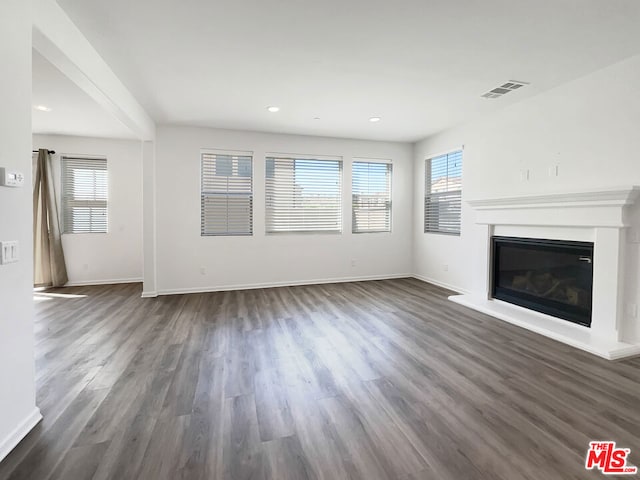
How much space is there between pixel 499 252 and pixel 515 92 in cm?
204

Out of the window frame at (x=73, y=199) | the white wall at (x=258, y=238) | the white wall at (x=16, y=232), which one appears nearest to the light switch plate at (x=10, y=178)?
the white wall at (x=16, y=232)

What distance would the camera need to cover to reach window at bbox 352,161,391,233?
19.5 ft

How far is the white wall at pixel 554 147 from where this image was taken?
2902mm

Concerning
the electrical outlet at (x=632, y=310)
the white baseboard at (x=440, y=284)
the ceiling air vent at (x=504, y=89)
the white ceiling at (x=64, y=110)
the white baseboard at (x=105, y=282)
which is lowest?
the white baseboard at (x=105, y=282)

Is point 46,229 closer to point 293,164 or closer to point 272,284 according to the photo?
point 272,284

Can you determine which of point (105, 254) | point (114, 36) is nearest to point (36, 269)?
point (105, 254)

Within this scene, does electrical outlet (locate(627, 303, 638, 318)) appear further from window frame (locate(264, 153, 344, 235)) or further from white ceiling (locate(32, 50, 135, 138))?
white ceiling (locate(32, 50, 135, 138))

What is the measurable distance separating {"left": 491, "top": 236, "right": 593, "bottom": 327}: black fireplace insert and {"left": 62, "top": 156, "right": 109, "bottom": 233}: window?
677cm

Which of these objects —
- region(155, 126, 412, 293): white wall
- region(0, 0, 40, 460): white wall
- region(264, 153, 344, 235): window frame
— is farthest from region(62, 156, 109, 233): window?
region(0, 0, 40, 460): white wall

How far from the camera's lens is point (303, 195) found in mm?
5648

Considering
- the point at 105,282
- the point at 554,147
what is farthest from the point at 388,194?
the point at 105,282

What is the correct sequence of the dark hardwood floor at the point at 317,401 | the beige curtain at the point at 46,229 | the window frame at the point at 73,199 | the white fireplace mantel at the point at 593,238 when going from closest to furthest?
the dark hardwood floor at the point at 317,401 < the white fireplace mantel at the point at 593,238 < the beige curtain at the point at 46,229 < the window frame at the point at 73,199

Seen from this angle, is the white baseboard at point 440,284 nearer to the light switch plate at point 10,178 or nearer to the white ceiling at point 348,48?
the white ceiling at point 348,48

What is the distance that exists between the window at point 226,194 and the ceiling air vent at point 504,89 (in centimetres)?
367
